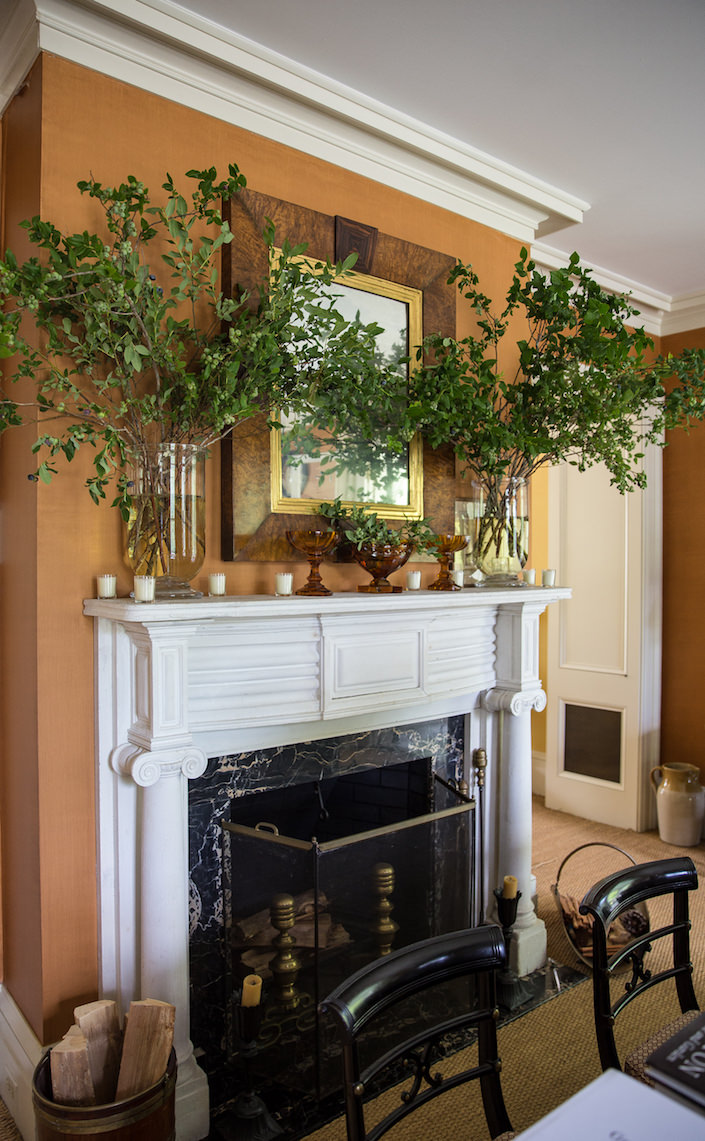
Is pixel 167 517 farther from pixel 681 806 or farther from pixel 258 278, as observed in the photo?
pixel 681 806

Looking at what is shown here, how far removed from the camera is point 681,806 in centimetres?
396

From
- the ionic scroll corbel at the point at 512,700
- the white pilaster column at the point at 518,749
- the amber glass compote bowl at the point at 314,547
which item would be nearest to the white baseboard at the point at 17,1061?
the amber glass compote bowl at the point at 314,547

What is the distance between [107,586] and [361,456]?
3.06 ft

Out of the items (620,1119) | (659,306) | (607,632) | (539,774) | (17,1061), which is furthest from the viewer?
(539,774)

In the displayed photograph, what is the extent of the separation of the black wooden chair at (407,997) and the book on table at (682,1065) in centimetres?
33

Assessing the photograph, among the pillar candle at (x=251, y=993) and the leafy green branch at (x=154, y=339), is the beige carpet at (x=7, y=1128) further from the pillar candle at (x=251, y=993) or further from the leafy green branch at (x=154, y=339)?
the leafy green branch at (x=154, y=339)

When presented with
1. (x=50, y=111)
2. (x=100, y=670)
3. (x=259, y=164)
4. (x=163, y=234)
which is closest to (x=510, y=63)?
(x=259, y=164)

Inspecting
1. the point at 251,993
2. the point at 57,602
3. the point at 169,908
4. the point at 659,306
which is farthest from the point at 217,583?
the point at 659,306

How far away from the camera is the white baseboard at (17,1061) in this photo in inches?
75.5

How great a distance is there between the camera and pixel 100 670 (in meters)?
1.92

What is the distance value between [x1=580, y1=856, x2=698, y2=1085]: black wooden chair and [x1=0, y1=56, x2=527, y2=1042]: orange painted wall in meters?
1.23

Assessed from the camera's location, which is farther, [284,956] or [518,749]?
[518,749]

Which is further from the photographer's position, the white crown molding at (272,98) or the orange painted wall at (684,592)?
the orange painted wall at (684,592)

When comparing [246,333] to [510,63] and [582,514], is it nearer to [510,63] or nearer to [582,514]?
[510,63]
